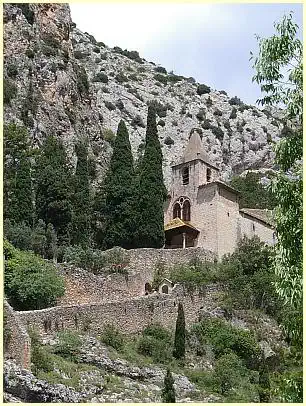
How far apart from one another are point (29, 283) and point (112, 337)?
4.31 m

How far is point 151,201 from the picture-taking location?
4431 centimetres

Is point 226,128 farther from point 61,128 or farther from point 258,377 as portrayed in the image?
point 258,377

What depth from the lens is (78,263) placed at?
127 feet

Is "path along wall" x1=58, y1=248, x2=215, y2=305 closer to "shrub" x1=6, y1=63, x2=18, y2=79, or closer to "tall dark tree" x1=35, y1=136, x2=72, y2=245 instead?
"tall dark tree" x1=35, y1=136, x2=72, y2=245

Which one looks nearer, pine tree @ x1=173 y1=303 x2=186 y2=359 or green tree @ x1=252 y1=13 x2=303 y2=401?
green tree @ x1=252 y1=13 x2=303 y2=401

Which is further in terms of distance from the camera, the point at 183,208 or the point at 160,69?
the point at 160,69

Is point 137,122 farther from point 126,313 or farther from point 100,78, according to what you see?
point 126,313

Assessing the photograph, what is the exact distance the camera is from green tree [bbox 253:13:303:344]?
14.6 metres

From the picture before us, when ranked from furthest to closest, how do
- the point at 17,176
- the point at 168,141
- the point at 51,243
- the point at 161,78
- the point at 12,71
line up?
the point at 161,78
the point at 168,141
the point at 12,71
the point at 17,176
the point at 51,243

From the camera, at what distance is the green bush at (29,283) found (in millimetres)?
32562

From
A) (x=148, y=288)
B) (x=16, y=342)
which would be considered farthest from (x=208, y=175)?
(x=16, y=342)

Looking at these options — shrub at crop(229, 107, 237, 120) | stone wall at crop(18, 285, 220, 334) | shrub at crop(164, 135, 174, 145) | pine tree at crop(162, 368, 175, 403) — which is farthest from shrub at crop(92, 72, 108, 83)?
pine tree at crop(162, 368, 175, 403)

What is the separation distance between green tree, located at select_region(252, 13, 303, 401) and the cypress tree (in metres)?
28.2

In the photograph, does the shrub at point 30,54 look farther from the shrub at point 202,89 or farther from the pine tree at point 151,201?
the shrub at point 202,89
